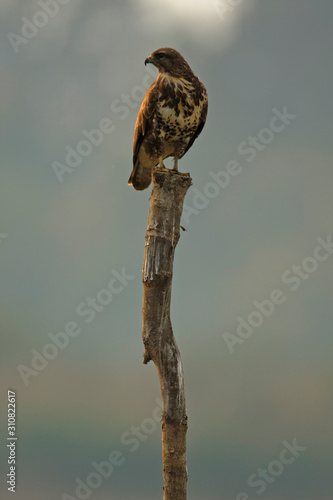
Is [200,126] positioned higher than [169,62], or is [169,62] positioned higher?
[169,62]

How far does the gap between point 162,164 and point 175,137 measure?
0.37 m

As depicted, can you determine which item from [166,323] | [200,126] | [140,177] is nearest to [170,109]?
[200,126]

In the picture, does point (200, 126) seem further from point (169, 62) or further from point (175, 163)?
point (169, 62)

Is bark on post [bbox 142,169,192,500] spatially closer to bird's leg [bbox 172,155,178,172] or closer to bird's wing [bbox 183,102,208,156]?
bird's leg [bbox 172,155,178,172]

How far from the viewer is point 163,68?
7051 mm

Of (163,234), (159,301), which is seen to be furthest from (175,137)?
(159,301)

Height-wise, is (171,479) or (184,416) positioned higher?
(184,416)

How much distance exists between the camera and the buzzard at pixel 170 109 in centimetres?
692

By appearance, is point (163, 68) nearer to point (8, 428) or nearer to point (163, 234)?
point (163, 234)

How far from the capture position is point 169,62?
7.03 metres

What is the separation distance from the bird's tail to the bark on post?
113 centimetres

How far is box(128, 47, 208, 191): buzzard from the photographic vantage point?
6.92 meters

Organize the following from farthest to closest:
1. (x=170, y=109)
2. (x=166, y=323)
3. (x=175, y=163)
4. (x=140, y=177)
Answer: (x=140, y=177), (x=175, y=163), (x=170, y=109), (x=166, y=323)

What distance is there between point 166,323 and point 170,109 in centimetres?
255
